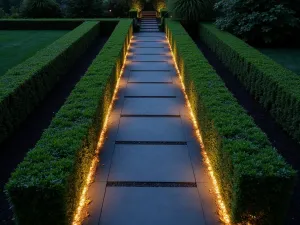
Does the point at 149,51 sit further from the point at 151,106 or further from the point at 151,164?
the point at 151,164

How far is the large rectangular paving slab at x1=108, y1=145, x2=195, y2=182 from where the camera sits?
5185mm

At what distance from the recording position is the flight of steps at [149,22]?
23.3 m

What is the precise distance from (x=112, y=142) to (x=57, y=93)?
11.5 ft

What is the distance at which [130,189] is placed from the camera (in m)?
4.86

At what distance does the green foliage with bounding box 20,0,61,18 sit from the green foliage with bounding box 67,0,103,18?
1.80m

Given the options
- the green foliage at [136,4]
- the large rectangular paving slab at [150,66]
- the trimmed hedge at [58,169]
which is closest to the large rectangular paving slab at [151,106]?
the trimmed hedge at [58,169]

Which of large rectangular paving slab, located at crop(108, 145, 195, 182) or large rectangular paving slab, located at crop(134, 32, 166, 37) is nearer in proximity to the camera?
large rectangular paving slab, located at crop(108, 145, 195, 182)

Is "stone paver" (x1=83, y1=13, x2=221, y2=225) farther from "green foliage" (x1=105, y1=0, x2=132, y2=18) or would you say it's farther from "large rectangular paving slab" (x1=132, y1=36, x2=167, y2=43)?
"green foliage" (x1=105, y1=0, x2=132, y2=18)

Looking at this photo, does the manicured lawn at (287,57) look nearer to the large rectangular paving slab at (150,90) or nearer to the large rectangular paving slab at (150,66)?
the large rectangular paving slab at (150,66)

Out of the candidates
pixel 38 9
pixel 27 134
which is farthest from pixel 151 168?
pixel 38 9

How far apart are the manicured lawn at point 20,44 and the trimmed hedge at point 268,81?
8127mm

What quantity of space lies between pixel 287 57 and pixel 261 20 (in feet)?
7.78

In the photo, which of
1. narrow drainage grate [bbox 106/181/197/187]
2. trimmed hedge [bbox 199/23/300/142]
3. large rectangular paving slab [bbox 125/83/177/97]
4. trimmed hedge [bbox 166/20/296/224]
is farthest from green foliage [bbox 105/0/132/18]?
narrow drainage grate [bbox 106/181/197/187]

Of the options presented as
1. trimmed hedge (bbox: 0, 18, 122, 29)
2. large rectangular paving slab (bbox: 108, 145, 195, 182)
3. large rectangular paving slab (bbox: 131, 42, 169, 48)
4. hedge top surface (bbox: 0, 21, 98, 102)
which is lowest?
large rectangular paving slab (bbox: 108, 145, 195, 182)
